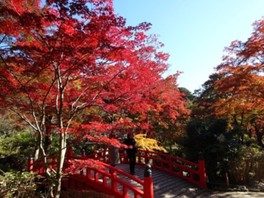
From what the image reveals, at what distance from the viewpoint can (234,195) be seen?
1014 centimetres

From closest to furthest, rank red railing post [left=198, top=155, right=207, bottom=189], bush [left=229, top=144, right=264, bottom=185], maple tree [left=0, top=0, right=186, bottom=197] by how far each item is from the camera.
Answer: maple tree [left=0, top=0, right=186, bottom=197] → red railing post [left=198, top=155, right=207, bottom=189] → bush [left=229, top=144, right=264, bottom=185]

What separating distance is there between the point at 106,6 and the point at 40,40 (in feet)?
5.90

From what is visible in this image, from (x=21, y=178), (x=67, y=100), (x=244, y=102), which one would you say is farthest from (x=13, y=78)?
(x=244, y=102)

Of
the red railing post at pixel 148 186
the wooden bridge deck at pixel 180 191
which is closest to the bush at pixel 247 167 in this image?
the wooden bridge deck at pixel 180 191

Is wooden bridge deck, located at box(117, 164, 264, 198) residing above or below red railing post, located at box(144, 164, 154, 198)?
below

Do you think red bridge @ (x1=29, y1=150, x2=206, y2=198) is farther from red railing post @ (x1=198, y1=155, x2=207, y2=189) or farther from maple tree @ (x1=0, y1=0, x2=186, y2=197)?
maple tree @ (x1=0, y1=0, x2=186, y2=197)

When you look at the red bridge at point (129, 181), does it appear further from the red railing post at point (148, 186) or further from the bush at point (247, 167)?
the bush at point (247, 167)

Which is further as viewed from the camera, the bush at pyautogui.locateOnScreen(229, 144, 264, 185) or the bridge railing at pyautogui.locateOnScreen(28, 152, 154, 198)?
the bush at pyautogui.locateOnScreen(229, 144, 264, 185)

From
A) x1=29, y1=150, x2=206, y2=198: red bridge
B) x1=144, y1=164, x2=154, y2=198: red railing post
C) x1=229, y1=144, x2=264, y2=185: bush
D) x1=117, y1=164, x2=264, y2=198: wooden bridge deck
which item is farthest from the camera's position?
x1=229, y1=144, x2=264, y2=185: bush

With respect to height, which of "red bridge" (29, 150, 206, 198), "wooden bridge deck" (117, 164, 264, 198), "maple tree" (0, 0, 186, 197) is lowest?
"wooden bridge deck" (117, 164, 264, 198)

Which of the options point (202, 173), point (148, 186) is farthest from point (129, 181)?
point (202, 173)

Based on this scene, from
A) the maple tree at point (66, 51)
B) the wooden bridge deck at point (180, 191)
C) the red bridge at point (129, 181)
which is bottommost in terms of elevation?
the wooden bridge deck at point (180, 191)

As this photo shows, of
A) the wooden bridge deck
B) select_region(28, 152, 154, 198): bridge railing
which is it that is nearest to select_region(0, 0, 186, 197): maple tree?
select_region(28, 152, 154, 198): bridge railing

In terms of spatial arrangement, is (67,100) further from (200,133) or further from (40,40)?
(200,133)
